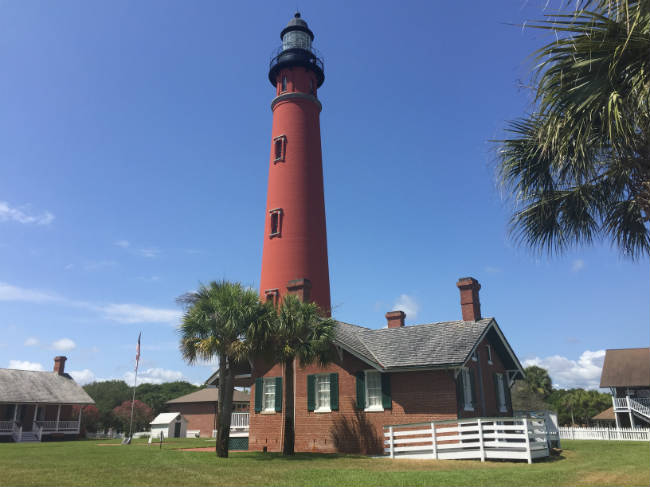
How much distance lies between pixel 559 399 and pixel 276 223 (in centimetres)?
4307

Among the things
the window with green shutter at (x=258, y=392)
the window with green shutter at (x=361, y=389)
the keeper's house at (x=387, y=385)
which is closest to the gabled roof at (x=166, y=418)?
the keeper's house at (x=387, y=385)

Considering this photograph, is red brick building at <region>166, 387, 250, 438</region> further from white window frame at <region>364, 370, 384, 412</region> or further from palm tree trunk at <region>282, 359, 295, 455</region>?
palm tree trunk at <region>282, 359, 295, 455</region>

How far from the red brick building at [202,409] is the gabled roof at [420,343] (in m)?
21.4

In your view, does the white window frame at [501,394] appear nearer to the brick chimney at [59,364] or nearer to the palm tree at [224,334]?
the palm tree at [224,334]

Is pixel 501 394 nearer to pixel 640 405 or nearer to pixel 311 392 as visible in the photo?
pixel 311 392

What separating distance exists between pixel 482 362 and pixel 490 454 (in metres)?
6.09

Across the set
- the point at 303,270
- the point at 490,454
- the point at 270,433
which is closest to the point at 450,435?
the point at 490,454

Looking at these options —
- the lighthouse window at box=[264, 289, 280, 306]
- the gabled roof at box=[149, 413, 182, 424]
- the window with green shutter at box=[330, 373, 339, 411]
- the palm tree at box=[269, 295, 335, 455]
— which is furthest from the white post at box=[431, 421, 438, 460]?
the gabled roof at box=[149, 413, 182, 424]

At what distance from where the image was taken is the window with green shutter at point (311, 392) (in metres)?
20.0

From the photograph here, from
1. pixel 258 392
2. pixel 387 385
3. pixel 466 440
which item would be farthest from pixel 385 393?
pixel 258 392

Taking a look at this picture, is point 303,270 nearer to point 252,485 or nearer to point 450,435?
point 450,435

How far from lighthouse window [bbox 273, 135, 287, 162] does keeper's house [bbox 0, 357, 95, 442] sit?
26547 millimetres

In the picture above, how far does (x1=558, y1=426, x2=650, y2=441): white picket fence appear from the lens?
30184 millimetres

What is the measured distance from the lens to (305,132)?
28.8 metres
